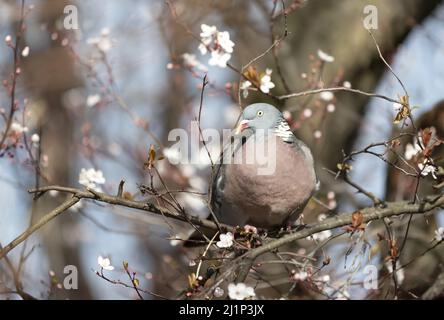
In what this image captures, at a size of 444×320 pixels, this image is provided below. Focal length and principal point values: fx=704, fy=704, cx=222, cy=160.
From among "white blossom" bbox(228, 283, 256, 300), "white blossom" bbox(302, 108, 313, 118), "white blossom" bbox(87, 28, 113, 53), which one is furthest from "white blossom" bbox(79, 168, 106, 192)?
"white blossom" bbox(302, 108, 313, 118)

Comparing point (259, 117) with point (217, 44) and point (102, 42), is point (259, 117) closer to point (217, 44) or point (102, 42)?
point (217, 44)

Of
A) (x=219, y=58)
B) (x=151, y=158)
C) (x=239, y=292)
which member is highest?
(x=219, y=58)

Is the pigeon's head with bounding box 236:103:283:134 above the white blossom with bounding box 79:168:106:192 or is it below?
above

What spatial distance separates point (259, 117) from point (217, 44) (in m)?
0.58

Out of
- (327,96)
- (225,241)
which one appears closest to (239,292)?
(225,241)

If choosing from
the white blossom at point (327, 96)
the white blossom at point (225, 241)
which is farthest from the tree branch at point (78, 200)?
the white blossom at point (327, 96)

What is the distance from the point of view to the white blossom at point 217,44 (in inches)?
157

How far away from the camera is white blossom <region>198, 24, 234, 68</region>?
Result: 4000mm

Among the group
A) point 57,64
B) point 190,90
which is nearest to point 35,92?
point 57,64

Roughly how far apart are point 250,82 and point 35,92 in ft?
16.2

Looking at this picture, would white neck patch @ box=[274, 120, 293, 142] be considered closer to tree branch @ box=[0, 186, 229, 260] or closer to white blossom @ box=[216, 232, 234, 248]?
tree branch @ box=[0, 186, 229, 260]

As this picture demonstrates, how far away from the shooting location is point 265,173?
4238 millimetres

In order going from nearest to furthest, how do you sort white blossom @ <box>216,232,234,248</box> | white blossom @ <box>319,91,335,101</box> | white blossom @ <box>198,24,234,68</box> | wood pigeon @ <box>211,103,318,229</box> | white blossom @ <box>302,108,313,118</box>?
white blossom @ <box>216,232,234,248</box>
white blossom @ <box>198,24,234,68</box>
wood pigeon @ <box>211,103,318,229</box>
white blossom @ <box>319,91,335,101</box>
white blossom @ <box>302,108,313,118</box>
